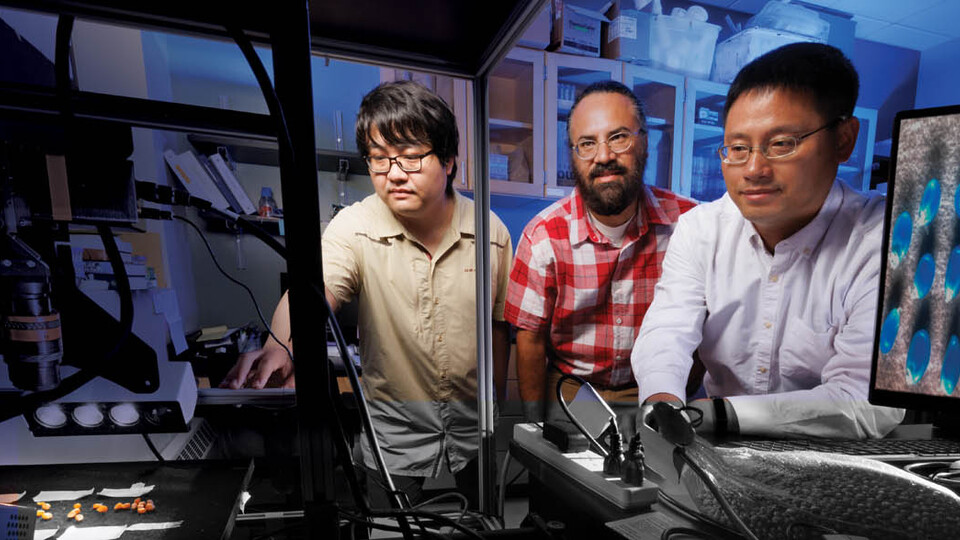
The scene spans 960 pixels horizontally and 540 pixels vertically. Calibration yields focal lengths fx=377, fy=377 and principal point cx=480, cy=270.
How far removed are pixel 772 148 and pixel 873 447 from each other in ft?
2.26

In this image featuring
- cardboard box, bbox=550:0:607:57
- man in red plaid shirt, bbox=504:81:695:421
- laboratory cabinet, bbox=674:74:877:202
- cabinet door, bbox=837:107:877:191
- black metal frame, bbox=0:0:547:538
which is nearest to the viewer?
black metal frame, bbox=0:0:547:538

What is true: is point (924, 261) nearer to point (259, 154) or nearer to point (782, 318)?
point (782, 318)

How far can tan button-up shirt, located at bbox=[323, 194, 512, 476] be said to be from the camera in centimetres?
135

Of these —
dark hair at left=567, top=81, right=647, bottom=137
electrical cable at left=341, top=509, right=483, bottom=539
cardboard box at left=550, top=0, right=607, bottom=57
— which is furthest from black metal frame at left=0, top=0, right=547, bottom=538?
cardboard box at left=550, top=0, right=607, bottom=57

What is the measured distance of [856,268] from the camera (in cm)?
91

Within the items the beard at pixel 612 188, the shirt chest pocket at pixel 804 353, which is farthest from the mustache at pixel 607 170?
the shirt chest pocket at pixel 804 353

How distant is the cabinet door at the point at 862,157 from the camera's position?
890 millimetres

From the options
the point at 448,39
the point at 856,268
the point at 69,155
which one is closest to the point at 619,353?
the point at 856,268

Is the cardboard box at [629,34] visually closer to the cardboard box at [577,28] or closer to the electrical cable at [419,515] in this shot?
the cardboard box at [577,28]

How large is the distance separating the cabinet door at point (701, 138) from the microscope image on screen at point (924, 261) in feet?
2.10

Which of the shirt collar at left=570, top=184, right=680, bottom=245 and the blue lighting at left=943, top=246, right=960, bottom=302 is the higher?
the shirt collar at left=570, top=184, right=680, bottom=245

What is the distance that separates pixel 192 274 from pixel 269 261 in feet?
1.00

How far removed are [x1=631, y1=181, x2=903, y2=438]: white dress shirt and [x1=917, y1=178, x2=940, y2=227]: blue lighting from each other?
0.51m

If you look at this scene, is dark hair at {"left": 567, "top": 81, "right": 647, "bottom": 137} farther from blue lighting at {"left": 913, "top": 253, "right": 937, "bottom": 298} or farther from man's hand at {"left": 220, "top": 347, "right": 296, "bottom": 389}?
man's hand at {"left": 220, "top": 347, "right": 296, "bottom": 389}
